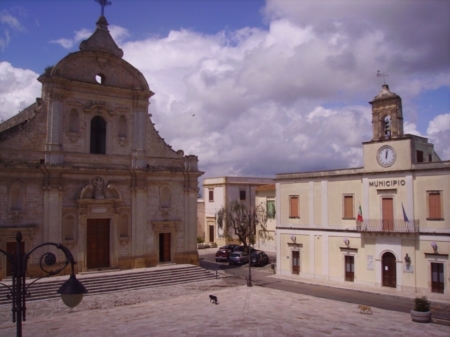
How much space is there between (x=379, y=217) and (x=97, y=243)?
57.9 feet

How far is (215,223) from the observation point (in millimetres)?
49938

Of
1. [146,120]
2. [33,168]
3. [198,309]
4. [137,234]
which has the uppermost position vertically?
[146,120]

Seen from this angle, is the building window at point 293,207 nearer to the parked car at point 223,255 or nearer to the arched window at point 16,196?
the parked car at point 223,255

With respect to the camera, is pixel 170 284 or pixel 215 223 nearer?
pixel 170 284

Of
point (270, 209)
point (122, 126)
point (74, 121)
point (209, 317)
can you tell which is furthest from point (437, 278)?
point (74, 121)

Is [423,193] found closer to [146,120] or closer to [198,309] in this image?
[198,309]

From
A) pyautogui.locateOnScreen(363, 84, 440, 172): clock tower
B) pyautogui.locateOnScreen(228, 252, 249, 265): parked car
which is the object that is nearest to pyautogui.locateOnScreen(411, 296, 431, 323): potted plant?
pyautogui.locateOnScreen(363, 84, 440, 172): clock tower

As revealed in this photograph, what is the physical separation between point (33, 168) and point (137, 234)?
7736 millimetres

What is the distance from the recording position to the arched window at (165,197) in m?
30.0

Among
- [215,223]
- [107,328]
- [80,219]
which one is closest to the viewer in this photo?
[107,328]

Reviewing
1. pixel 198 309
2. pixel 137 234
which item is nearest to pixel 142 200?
pixel 137 234

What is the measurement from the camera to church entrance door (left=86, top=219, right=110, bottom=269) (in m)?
26.9

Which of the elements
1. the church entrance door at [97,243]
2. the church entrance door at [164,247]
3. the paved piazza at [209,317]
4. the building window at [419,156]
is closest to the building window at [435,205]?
the building window at [419,156]

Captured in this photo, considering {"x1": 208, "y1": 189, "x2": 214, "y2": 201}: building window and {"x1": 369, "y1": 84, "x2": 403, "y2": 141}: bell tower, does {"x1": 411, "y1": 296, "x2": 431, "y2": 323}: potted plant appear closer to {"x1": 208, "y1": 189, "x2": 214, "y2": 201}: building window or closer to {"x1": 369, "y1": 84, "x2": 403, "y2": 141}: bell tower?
{"x1": 369, "y1": 84, "x2": 403, "y2": 141}: bell tower
